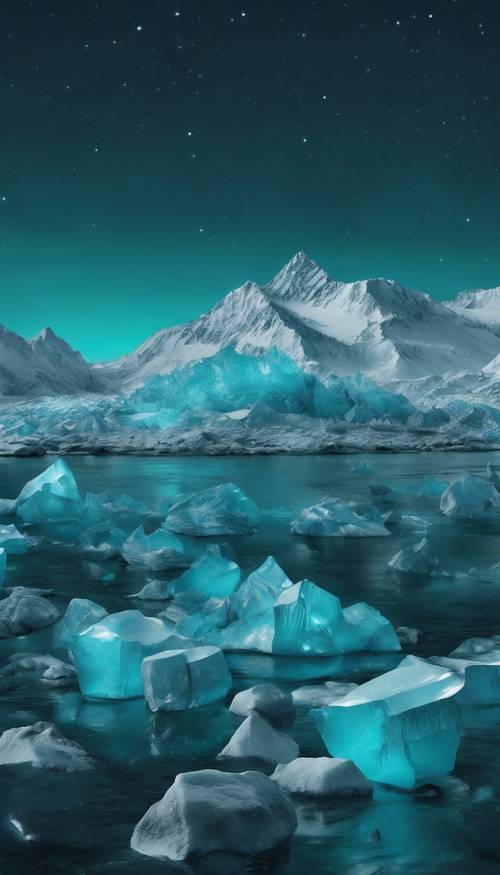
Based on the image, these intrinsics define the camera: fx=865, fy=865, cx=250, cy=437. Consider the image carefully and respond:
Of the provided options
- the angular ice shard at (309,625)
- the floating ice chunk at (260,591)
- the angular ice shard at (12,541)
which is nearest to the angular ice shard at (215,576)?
the floating ice chunk at (260,591)

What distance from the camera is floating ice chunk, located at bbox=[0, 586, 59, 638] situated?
6.22 metres

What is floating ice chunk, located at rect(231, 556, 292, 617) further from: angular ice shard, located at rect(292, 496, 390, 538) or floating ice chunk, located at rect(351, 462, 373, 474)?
floating ice chunk, located at rect(351, 462, 373, 474)

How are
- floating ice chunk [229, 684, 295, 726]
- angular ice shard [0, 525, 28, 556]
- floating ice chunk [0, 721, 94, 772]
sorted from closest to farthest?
floating ice chunk [0, 721, 94, 772]
floating ice chunk [229, 684, 295, 726]
angular ice shard [0, 525, 28, 556]

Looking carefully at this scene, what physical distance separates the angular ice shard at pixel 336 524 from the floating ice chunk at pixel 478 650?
595cm

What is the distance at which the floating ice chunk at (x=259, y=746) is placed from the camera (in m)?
3.80

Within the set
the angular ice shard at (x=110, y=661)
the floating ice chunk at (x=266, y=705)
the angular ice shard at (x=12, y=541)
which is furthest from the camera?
the angular ice shard at (x=12, y=541)

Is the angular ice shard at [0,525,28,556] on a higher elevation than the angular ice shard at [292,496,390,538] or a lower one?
lower

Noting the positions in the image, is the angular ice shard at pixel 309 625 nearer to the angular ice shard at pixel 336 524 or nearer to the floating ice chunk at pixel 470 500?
the angular ice shard at pixel 336 524

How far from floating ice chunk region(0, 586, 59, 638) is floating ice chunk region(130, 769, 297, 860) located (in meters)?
3.42

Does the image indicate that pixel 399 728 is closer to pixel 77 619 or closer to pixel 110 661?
pixel 110 661

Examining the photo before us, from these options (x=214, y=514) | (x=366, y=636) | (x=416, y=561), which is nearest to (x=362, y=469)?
(x=214, y=514)

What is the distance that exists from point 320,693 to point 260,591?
1.67 metres

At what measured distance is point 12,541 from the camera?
10172 millimetres

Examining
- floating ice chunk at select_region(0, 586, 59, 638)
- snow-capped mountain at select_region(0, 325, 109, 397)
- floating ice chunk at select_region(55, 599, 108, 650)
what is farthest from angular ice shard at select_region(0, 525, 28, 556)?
snow-capped mountain at select_region(0, 325, 109, 397)
